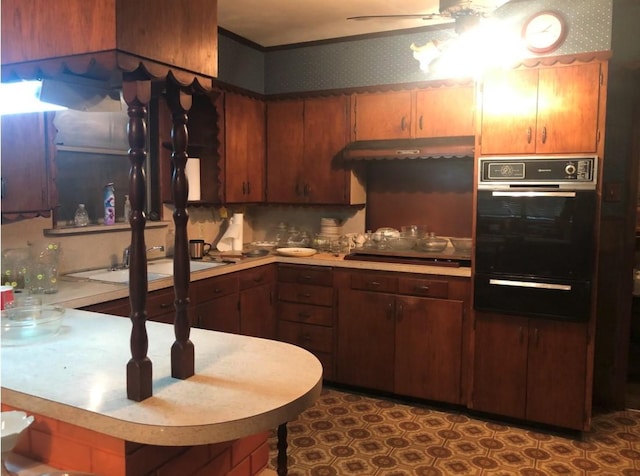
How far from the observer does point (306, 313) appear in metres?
3.90

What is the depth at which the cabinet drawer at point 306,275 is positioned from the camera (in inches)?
150

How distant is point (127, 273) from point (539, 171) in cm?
261

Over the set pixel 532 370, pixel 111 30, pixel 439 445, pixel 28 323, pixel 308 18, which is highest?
pixel 308 18

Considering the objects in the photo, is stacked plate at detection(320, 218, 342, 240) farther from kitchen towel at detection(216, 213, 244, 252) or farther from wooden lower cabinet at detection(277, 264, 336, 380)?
kitchen towel at detection(216, 213, 244, 252)

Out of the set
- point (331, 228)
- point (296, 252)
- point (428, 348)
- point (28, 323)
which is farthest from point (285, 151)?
point (28, 323)

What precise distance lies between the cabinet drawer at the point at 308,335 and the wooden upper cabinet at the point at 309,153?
0.97 m

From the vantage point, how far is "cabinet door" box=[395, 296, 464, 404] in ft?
11.2

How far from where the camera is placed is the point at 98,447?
124 centimetres

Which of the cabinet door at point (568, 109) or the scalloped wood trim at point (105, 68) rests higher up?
the cabinet door at point (568, 109)

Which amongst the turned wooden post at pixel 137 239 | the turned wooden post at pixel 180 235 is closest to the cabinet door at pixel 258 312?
the turned wooden post at pixel 180 235

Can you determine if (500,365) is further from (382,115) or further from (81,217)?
(81,217)

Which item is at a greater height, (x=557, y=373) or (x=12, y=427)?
(x=12, y=427)

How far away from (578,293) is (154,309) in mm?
2390

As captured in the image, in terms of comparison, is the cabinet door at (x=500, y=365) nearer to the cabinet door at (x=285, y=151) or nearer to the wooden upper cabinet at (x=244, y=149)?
the cabinet door at (x=285, y=151)
